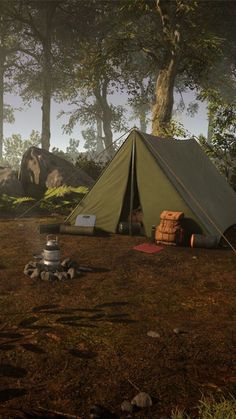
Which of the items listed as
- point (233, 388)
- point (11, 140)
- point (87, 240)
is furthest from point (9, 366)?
point (11, 140)

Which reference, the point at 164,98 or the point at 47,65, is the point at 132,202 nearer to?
the point at 164,98

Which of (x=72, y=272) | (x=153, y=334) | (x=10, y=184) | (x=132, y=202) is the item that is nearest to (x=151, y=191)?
(x=132, y=202)

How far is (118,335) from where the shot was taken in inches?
169

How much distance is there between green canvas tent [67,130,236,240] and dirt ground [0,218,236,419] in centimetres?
183

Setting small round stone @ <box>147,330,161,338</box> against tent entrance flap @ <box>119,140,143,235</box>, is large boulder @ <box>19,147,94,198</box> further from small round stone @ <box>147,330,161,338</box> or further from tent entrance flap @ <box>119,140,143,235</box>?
small round stone @ <box>147,330,161,338</box>

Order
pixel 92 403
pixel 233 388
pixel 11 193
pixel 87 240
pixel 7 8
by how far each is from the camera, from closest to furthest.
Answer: pixel 92 403
pixel 233 388
pixel 87 240
pixel 11 193
pixel 7 8

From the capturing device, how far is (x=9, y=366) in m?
3.58

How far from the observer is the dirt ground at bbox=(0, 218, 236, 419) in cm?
322

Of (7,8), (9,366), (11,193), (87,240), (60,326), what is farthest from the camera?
(7,8)

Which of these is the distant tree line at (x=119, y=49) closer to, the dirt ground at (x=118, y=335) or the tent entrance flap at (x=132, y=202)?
the tent entrance flap at (x=132, y=202)

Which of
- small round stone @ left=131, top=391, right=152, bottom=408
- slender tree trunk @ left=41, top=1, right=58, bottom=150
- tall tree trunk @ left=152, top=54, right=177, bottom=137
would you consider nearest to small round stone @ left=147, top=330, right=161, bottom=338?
small round stone @ left=131, top=391, right=152, bottom=408

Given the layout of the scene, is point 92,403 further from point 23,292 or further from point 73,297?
point 23,292

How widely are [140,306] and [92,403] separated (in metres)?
2.20

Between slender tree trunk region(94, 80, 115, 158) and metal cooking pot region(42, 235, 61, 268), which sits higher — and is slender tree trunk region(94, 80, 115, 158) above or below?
above
